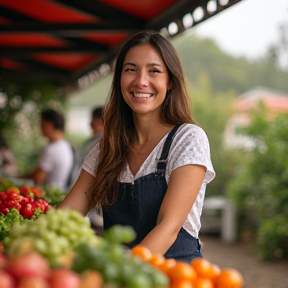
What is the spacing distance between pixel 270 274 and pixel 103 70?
4.12m

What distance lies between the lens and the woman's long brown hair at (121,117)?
254 centimetres

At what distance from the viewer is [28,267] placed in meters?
1.32

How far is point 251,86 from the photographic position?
155 feet

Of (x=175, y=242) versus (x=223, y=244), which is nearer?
(x=175, y=242)

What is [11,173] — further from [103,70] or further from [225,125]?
[225,125]

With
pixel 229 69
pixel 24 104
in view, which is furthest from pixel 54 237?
pixel 229 69

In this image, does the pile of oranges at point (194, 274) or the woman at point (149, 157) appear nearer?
the pile of oranges at point (194, 274)

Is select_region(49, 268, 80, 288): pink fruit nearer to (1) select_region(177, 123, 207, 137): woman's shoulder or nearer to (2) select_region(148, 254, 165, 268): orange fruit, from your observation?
(2) select_region(148, 254, 165, 268): orange fruit

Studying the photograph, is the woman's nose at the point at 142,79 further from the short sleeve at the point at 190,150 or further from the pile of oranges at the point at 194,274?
the pile of oranges at the point at 194,274

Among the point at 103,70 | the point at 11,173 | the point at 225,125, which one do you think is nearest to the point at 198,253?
the point at 11,173

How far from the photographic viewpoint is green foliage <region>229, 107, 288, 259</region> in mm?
8250

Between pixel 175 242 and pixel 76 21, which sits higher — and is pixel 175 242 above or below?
below

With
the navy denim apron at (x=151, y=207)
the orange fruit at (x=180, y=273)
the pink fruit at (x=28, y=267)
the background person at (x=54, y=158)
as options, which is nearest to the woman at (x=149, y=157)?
the navy denim apron at (x=151, y=207)

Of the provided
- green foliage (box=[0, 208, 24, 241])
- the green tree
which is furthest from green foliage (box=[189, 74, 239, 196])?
the green tree
